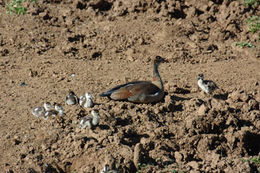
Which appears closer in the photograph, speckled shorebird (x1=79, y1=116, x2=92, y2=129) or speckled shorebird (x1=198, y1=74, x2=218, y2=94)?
speckled shorebird (x1=79, y1=116, x2=92, y2=129)

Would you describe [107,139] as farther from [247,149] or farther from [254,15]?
[254,15]

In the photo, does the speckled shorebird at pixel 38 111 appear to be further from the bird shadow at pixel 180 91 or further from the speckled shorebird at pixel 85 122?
the bird shadow at pixel 180 91

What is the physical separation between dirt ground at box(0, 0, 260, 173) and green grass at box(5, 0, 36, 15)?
15cm

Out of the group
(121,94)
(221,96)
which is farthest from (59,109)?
(221,96)

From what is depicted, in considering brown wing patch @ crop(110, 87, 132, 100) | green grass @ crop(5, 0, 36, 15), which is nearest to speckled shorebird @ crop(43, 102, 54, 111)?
brown wing patch @ crop(110, 87, 132, 100)

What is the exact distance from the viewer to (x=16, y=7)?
13.4m

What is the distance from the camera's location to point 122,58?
40.0 feet

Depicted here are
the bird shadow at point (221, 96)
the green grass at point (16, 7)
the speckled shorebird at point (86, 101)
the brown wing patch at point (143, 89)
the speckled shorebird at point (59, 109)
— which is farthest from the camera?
the green grass at point (16, 7)

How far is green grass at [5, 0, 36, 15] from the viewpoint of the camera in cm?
1327

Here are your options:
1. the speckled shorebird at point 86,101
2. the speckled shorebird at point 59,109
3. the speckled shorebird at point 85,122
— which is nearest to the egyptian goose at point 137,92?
the speckled shorebird at point 86,101

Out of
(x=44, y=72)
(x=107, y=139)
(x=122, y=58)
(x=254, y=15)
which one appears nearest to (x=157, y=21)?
(x=122, y=58)

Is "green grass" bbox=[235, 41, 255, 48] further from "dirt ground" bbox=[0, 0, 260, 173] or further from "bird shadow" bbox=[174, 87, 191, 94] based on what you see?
"bird shadow" bbox=[174, 87, 191, 94]

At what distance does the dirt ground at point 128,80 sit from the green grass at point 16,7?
15 centimetres

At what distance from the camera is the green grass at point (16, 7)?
13.3 meters
